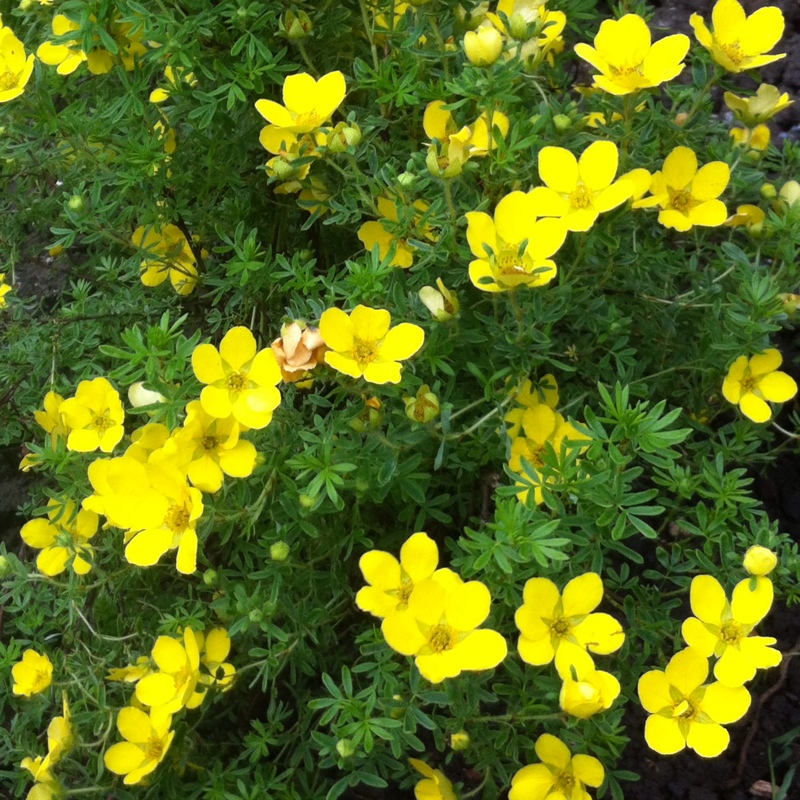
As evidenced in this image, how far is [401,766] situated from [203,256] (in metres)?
1.36

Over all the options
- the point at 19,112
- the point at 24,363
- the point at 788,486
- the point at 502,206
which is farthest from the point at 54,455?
the point at 788,486

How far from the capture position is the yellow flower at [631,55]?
5.23ft

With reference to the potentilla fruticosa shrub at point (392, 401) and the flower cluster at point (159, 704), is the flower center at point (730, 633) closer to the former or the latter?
the potentilla fruticosa shrub at point (392, 401)

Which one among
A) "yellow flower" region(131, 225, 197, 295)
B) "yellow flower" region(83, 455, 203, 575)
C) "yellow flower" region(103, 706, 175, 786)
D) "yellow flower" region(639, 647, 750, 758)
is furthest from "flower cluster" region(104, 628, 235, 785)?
"yellow flower" region(131, 225, 197, 295)

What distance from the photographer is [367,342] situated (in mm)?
1468

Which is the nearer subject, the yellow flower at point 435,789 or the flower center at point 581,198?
the flower center at point 581,198

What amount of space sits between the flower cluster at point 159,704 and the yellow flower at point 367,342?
0.61 m

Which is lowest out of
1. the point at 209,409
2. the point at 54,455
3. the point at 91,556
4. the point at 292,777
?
the point at 292,777

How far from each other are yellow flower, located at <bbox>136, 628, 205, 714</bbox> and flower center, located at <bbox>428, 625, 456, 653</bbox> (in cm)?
50

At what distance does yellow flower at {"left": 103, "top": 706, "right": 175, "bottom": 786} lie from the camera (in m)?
1.58

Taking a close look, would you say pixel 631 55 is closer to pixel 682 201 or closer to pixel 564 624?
pixel 682 201

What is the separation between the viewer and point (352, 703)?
1.55m

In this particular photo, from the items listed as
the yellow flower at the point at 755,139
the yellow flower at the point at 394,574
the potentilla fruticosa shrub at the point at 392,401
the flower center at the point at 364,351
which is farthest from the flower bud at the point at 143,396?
the yellow flower at the point at 755,139

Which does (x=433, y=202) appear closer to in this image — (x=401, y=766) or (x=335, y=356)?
(x=335, y=356)
